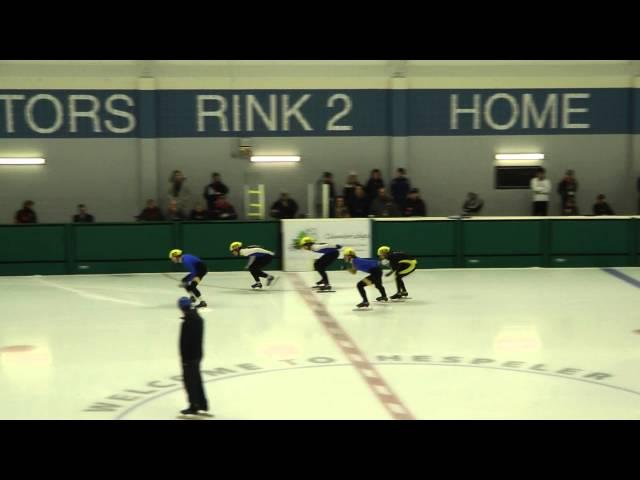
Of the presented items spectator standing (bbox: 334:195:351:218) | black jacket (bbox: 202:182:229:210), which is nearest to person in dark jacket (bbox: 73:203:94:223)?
black jacket (bbox: 202:182:229:210)

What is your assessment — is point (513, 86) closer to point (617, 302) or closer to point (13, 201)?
point (617, 302)

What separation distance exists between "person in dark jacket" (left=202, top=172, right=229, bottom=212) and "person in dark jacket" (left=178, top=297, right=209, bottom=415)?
17.7 m

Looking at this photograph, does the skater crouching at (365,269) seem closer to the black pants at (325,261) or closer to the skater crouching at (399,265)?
the skater crouching at (399,265)

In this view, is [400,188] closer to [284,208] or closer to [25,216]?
[284,208]

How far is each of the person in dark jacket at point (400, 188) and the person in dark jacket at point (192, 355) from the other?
61.4ft

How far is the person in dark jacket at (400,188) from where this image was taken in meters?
29.9

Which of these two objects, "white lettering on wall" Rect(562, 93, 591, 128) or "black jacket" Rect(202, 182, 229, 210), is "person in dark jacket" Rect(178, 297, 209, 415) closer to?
"black jacket" Rect(202, 182, 229, 210)

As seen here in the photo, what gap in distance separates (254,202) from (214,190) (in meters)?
1.30

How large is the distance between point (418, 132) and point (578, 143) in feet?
17.3

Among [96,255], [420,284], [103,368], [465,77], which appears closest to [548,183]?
[465,77]

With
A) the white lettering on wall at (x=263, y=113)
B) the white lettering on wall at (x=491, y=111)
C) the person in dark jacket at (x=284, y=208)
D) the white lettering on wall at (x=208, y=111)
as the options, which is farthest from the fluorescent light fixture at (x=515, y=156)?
the white lettering on wall at (x=208, y=111)

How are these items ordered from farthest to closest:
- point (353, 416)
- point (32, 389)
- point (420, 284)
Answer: point (420, 284)
point (32, 389)
point (353, 416)

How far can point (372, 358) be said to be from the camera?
15.3 metres

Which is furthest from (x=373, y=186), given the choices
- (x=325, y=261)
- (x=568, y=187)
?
(x=325, y=261)
